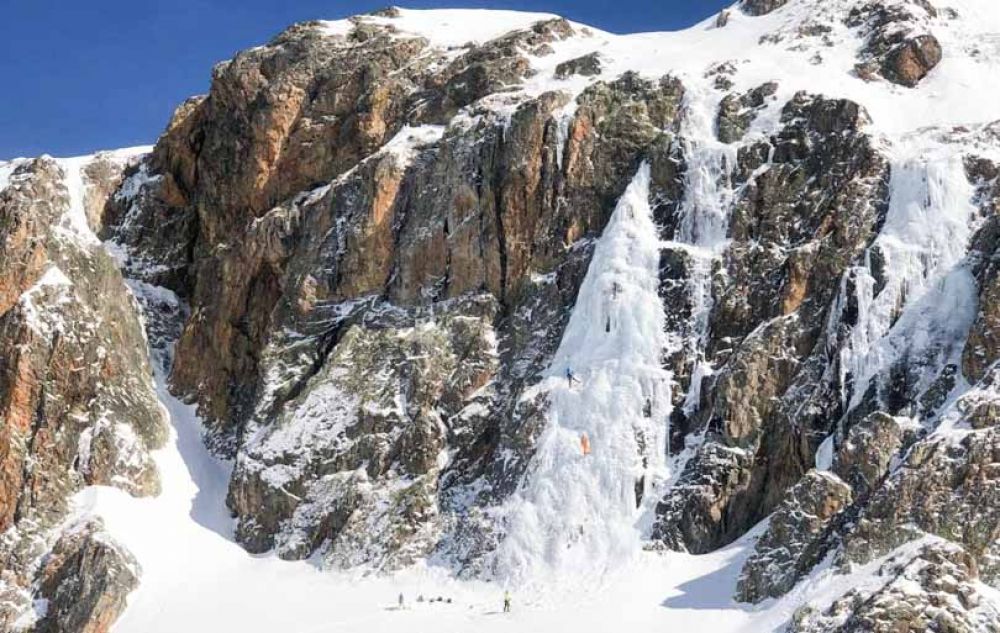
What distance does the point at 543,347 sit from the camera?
6681 centimetres

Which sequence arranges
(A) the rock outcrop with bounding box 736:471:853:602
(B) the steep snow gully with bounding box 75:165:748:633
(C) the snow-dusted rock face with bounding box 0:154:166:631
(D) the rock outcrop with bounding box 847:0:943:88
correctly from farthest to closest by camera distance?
(D) the rock outcrop with bounding box 847:0:943:88 → (C) the snow-dusted rock face with bounding box 0:154:166:631 → (B) the steep snow gully with bounding box 75:165:748:633 → (A) the rock outcrop with bounding box 736:471:853:602

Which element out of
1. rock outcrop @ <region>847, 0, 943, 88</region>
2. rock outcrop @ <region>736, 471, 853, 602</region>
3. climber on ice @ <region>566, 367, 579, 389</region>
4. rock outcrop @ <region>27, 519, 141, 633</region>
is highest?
rock outcrop @ <region>847, 0, 943, 88</region>

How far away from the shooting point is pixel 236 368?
258ft

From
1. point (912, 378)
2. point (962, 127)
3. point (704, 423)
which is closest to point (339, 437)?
point (704, 423)

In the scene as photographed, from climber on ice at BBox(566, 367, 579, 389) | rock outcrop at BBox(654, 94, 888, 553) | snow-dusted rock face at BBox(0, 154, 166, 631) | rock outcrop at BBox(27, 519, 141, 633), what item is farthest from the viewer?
snow-dusted rock face at BBox(0, 154, 166, 631)

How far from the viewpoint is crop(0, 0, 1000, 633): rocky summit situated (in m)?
53.7

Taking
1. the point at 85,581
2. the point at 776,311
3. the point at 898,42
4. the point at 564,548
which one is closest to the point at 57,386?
the point at 85,581

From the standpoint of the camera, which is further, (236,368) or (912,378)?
(236,368)

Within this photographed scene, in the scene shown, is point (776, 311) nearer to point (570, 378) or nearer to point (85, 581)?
point (570, 378)

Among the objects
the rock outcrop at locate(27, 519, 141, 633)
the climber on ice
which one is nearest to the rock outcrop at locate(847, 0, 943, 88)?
the climber on ice

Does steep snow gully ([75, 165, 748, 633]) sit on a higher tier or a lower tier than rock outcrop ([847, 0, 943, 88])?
lower

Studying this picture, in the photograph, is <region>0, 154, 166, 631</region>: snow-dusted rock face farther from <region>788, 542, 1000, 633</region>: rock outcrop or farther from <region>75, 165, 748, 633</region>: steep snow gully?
<region>788, 542, 1000, 633</region>: rock outcrop

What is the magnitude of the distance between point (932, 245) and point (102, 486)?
4190cm

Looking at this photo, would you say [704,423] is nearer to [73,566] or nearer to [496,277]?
[496,277]
